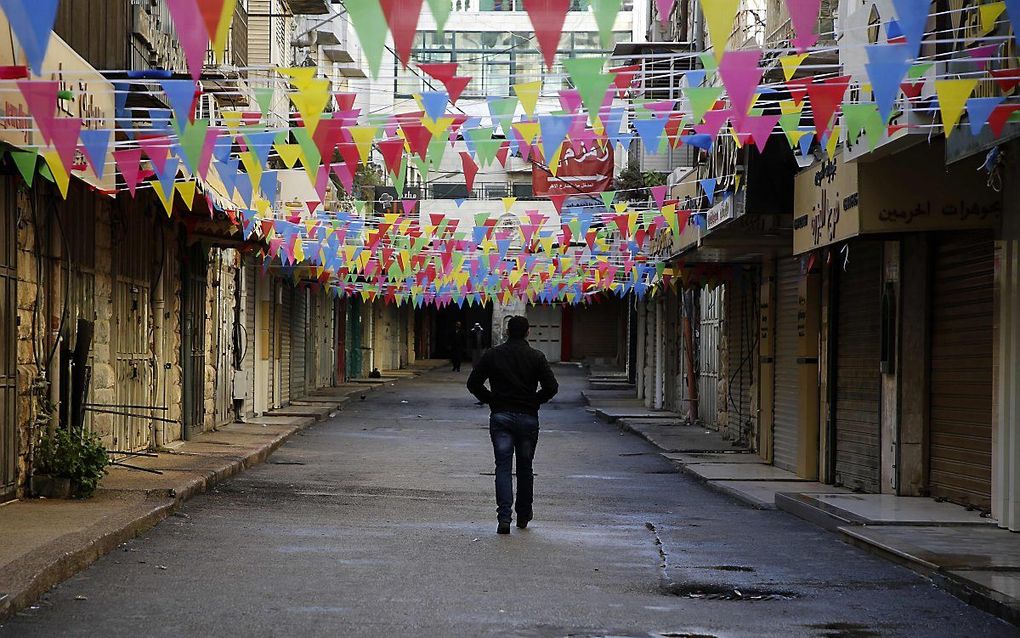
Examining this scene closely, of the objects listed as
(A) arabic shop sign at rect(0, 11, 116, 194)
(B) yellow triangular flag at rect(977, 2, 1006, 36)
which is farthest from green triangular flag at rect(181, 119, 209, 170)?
(B) yellow triangular flag at rect(977, 2, 1006, 36)

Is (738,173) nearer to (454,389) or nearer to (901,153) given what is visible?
(901,153)

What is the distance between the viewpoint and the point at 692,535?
11.9 meters

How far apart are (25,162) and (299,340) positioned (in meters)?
25.4

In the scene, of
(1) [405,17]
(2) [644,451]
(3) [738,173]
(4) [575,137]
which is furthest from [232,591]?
(2) [644,451]

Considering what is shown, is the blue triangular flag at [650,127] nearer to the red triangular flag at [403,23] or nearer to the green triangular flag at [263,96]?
the green triangular flag at [263,96]

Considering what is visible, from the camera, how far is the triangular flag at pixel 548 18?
7121mm

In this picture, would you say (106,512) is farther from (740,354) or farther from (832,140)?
(740,354)

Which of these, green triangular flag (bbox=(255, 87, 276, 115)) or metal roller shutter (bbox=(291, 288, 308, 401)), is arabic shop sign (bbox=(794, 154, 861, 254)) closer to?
green triangular flag (bbox=(255, 87, 276, 115))

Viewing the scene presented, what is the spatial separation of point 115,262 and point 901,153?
359 inches

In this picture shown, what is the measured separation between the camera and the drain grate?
28.4 ft

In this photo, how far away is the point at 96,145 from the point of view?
11.2 metres

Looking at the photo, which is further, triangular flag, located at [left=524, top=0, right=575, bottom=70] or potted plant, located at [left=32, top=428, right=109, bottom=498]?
potted plant, located at [left=32, top=428, right=109, bottom=498]

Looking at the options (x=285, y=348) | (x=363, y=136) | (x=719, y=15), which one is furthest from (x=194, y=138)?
(x=285, y=348)

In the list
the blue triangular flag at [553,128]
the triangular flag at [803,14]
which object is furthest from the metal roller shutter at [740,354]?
the triangular flag at [803,14]
